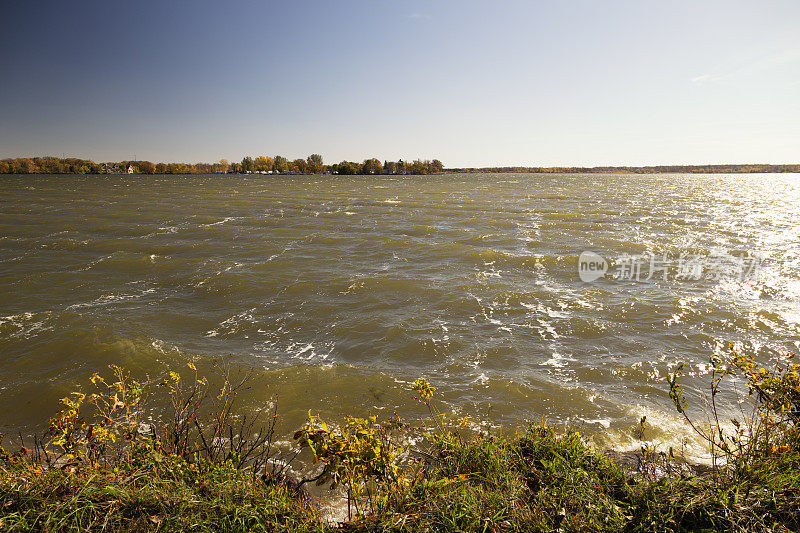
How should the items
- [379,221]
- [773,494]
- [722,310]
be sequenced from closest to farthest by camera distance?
[773,494]
[722,310]
[379,221]

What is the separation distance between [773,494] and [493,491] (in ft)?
7.87

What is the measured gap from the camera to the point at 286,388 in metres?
7.20

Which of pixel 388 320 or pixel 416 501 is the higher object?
pixel 416 501

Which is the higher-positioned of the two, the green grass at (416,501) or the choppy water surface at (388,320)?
the green grass at (416,501)

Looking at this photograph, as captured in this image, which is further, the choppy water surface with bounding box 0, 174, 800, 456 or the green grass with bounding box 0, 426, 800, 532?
the choppy water surface with bounding box 0, 174, 800, 456

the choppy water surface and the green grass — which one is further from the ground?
the green grass

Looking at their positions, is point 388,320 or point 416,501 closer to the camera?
point 416,501

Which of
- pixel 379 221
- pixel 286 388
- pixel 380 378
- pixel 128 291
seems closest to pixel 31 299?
pixel 128 291

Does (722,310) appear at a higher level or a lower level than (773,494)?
lower

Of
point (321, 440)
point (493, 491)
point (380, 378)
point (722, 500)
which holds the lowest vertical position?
point (380, 378)

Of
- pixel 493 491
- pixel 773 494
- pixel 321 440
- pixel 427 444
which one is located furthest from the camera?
pixel 427 444

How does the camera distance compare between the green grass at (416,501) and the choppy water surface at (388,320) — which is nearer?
the green grass at (416,501)

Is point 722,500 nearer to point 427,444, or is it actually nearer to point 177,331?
point 427,444

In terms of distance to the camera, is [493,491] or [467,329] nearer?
[493,491]
